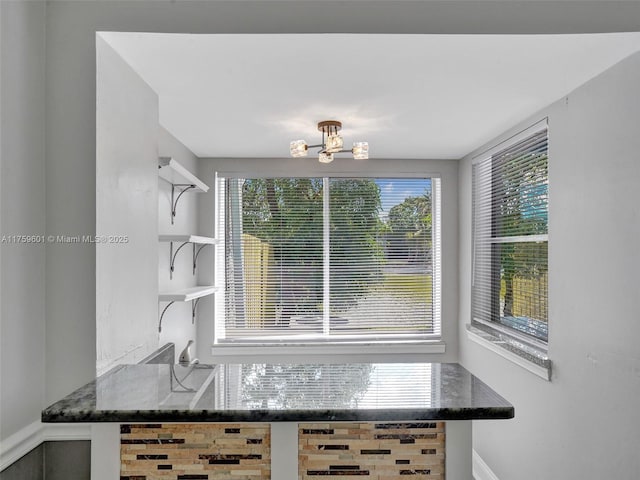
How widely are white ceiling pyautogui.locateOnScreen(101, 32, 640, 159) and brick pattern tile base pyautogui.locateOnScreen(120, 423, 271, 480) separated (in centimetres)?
121

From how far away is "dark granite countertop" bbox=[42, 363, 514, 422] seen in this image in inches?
35.1

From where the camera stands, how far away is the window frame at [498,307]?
2.23 meters

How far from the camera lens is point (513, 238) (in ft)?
8.42

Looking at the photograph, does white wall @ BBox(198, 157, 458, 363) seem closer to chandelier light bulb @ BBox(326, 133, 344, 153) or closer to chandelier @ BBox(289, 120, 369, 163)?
chandelier @ BBox(289, 120, 369, 163)

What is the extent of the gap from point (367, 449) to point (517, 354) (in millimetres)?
1736

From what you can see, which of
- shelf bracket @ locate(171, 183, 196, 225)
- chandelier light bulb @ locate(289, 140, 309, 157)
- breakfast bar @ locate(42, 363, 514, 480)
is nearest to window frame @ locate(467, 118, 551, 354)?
chandelier light bulb @ locate(289, 140, 309, 157)
